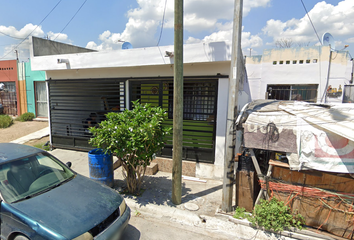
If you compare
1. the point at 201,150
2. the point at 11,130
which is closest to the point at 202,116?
the point at 201,150

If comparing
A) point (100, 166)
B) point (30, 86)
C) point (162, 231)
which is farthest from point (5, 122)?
point (162, 231)

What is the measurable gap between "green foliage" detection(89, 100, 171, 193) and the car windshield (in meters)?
0.91

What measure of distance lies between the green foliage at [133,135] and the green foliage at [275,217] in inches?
93.5

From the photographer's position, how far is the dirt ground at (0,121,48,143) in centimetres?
976

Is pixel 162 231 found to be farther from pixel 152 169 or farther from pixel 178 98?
pixel 178 98

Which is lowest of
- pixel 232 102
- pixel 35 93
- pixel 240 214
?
pixel 240 214

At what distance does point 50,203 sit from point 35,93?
45.9 feet

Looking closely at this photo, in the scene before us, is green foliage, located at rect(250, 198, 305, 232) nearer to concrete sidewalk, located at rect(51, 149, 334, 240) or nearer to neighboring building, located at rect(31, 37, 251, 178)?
concrete sidewalk, located at rect(51, 149, 334, 240)

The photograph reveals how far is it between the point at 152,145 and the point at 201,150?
2.11 meters

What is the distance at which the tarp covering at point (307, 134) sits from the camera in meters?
3.12

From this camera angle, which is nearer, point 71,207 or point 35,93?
point 71,207

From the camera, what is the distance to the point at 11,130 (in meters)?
Answer: 10.8

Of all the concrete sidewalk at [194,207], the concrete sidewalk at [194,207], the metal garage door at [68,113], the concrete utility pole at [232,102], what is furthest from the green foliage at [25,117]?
the concrete utility pole at [232,102]

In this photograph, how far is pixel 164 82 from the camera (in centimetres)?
625
